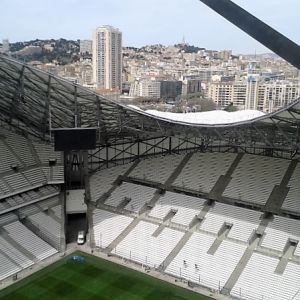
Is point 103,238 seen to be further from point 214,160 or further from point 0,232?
point 214,160

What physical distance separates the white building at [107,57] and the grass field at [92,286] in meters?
112

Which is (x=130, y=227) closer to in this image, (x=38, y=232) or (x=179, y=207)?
(x=179, y=207)

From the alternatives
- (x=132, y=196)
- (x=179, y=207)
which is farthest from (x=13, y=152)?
(x=179, y=207)

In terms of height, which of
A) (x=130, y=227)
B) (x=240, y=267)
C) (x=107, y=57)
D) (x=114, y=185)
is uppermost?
(x=107, y=57)

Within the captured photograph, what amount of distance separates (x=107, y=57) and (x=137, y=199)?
120 meters

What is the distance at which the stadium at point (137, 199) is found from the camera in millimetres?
25344

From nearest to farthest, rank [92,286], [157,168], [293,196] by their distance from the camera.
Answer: [92,286]
[293,196]
[157,168]

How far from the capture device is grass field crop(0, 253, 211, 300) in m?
24.2

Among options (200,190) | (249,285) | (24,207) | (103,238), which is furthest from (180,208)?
(24,207)

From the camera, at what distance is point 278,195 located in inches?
1187

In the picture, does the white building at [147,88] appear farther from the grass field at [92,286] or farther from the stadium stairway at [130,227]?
the grass field at [92,286]

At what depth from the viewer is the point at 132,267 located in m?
27.7

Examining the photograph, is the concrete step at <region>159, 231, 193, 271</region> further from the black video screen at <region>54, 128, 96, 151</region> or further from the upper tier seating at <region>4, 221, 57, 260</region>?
the black video screen at <region>54, 128, 96, 151</region>

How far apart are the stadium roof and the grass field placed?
31.5 ft
